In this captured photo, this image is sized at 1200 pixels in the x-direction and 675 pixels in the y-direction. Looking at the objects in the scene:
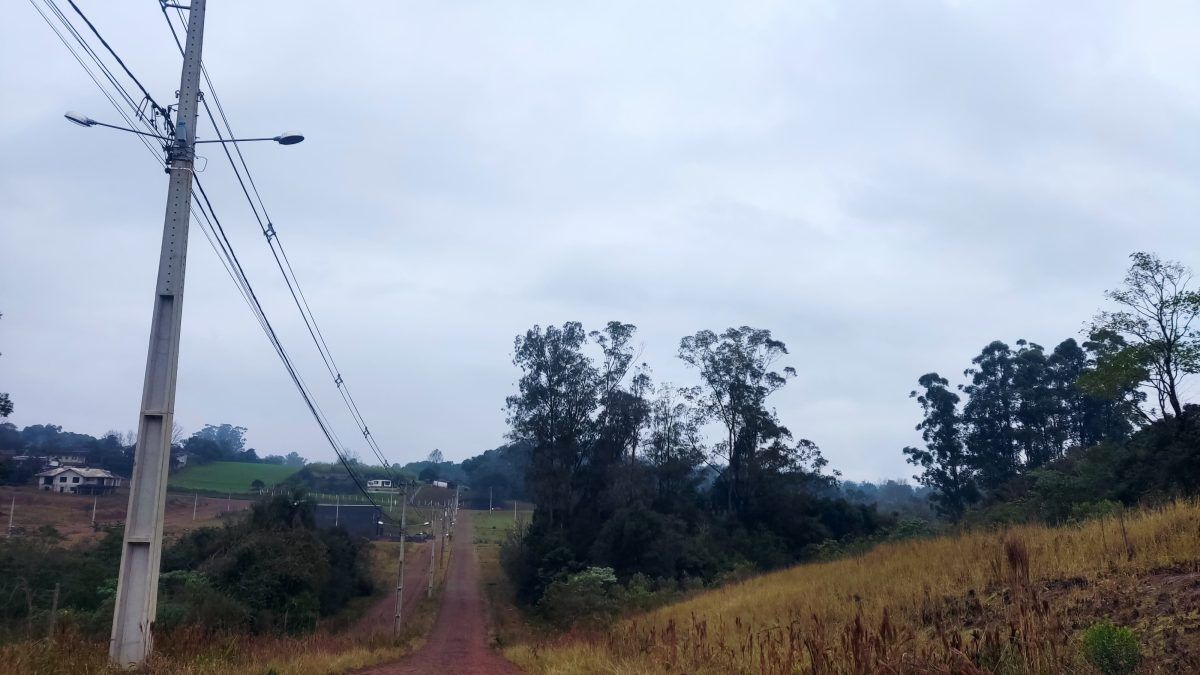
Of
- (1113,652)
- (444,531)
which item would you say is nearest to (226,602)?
(1113,652)

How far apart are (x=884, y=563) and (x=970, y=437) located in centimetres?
4377

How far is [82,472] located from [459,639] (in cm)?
2849

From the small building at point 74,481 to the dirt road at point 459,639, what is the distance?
20.5 metres

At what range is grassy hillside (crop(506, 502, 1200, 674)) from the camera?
6879mm

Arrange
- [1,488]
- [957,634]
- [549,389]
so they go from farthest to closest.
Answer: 1. [549,389]
2. [1,488]
3. [957,634]

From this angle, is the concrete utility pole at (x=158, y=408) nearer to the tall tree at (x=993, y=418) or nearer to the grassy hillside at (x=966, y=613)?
the grassy hillside at (x=966, y=613)

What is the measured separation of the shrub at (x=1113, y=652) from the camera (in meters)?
5.77

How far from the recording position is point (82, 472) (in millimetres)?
46406

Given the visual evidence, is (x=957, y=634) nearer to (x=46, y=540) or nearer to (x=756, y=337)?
(x=46, y=540)

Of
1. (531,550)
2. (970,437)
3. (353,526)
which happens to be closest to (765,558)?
(531,550)

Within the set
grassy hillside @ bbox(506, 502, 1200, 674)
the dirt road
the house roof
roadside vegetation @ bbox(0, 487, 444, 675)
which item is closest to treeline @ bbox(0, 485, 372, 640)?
roadside vegetation @ bbox(0, 487, 444, 675)

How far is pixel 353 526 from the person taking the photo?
56.2 meters

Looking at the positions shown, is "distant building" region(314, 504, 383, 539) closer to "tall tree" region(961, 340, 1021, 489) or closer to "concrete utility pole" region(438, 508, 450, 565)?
"concrete utility pole" region(438, 508, 450, 565)

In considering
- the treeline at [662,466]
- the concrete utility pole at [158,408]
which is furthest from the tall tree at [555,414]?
the concrete utility pole at [158,408]
